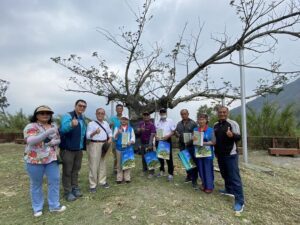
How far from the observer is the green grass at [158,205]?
14.1 ft

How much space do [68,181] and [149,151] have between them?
5.69 feet

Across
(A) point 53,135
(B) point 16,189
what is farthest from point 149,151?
(B) point 16,189

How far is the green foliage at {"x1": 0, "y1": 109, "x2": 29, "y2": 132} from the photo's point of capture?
56.0 feet

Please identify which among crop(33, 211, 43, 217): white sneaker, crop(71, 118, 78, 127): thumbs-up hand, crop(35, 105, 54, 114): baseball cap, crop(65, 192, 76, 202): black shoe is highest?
crop(35, 105, 54, 114): baseball cap

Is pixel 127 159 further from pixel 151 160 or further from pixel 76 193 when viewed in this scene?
pixel 76 193

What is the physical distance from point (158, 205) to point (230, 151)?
4.74ft

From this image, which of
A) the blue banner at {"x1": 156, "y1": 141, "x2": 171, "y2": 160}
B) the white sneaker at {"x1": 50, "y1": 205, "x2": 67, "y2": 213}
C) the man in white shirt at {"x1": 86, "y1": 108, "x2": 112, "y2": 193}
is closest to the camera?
the white sneaker at {"x1": 50, "y1": 205, "x2": 67, "y2": 213}

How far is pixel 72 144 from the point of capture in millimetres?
4840

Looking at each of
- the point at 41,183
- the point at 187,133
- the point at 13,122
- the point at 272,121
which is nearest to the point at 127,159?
the point at 187,133

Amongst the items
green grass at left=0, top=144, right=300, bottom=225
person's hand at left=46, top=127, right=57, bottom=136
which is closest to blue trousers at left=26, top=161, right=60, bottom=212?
green grass at left=0, top=144, right=300, bottom=225

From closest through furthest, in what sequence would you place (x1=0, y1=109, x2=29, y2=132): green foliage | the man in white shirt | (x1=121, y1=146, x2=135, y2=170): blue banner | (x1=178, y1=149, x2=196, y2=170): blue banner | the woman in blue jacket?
the man in white shirt < the woman in blue jacket < (x1=178, y1=149, x2=196, y2=170): blue banner < (x1=121, y1=146, x2=135, y2=170): blue banner < (x1=0, y1=109, x2=29, y2=132): green foliage

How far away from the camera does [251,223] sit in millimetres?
4410

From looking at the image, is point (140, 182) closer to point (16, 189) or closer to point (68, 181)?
point (68, 181)

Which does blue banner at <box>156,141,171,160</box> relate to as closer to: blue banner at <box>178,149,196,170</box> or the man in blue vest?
blue banner at <box>178,149,196,170</box>
